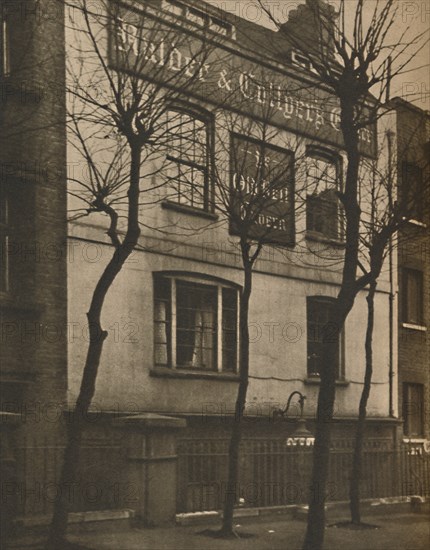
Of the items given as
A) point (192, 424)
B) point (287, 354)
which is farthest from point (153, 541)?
point (287, 354)

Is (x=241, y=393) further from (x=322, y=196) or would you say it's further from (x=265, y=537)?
(x=322, y=196)

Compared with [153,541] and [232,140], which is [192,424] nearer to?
[153,541]

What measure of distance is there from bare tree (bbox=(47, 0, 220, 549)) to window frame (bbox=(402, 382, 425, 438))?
5.38m

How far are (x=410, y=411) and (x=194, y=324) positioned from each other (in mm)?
4006

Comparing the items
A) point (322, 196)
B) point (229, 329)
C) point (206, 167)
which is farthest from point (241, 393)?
point (322, 196)

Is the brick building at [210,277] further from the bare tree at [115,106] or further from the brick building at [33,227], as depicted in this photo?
the brick building at [33,227]

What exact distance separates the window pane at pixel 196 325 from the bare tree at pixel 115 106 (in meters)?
1.65

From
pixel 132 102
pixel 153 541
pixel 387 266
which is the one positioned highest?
pixel 132 102

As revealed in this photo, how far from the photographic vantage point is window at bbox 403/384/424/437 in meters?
12.2

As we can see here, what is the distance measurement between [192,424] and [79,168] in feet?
10.8

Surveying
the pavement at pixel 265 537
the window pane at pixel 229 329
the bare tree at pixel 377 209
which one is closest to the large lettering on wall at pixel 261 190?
the window pane at pixel 229 329

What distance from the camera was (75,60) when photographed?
27.4 feet

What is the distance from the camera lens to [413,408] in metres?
12.4

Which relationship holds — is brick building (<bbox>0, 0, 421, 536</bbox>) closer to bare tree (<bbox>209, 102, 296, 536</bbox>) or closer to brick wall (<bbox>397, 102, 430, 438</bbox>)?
bare tree (<bbox>209, 102, 296, 536</bbox>)
